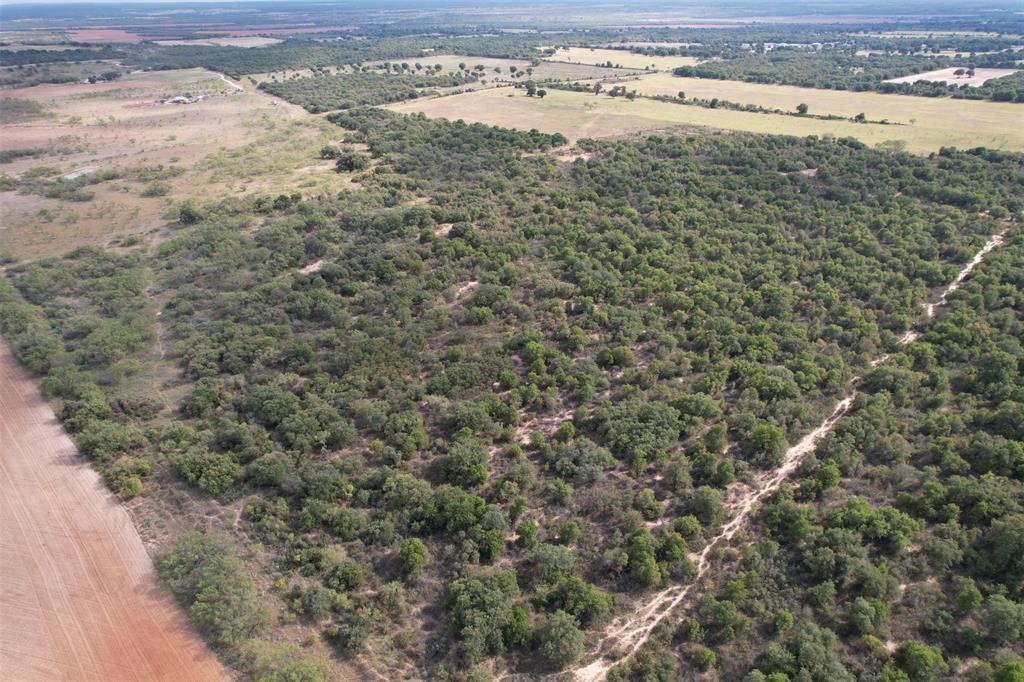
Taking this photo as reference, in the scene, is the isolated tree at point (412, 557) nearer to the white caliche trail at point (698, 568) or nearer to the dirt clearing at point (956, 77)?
the white caliche trail at point (698, 568)

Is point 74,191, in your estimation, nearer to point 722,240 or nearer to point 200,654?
point 200,654

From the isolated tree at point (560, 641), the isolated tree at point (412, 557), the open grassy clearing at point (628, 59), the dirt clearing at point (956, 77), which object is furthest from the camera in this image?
the open grassy clearing at point (628, 59)

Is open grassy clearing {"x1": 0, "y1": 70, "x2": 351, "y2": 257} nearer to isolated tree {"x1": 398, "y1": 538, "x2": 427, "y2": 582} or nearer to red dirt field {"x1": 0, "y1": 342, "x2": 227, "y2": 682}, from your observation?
red dirt field {"x1": 0, "y1": 342, "x2": 227, "y2": 682}

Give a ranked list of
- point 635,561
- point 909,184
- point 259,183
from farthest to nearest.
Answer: point 259,183
point 909,184
point 635,561

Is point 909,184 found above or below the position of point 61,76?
below

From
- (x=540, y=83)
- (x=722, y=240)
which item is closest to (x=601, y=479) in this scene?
(x=722, y=240)

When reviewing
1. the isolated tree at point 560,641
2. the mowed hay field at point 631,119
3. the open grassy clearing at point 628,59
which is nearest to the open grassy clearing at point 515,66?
the open grassy clearing at point 628,59

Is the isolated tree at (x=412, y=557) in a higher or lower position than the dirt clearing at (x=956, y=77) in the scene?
lower

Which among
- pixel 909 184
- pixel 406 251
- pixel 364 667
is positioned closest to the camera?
pixel 364 667
